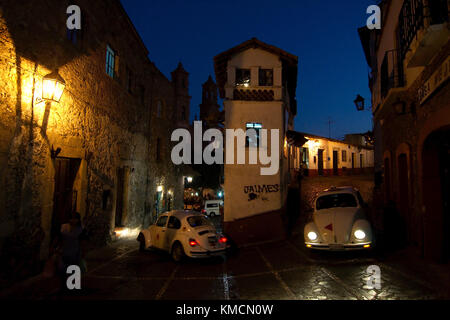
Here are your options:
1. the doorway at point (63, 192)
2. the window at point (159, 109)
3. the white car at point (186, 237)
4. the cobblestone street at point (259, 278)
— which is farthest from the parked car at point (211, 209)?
the doorway at point (63, 192)

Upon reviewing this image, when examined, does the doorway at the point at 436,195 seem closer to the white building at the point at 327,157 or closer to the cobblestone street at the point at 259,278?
the cobblestone street at the point at 259,278

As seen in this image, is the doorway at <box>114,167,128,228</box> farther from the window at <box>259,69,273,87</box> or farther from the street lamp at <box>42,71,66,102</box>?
the window at <box>259,69,273,87</box>

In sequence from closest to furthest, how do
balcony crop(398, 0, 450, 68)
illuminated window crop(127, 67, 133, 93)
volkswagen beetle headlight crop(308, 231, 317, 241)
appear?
balcony crop(398, 0, 450, 68)
volkswagen beetle headlight crop(308, 231, 317, 241)
illuminated window crop(127, 67, 133, 93)

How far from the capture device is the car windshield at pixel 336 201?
9422 millimetres

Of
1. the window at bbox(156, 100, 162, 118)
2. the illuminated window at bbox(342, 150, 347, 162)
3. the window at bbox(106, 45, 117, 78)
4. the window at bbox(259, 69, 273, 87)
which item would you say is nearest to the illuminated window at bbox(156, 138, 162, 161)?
the window at bbox(156, 100, 162, 118)

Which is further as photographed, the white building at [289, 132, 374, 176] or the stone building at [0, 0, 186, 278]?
the white building at [289, 132, 374, 176]

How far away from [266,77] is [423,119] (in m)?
7.70

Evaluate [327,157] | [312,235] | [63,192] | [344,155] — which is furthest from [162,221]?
[344,155]

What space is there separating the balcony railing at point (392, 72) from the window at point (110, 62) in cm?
1090

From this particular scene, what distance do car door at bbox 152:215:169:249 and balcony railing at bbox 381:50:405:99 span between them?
9116mm

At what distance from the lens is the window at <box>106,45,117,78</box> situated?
464 inches

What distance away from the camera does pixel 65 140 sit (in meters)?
8.59

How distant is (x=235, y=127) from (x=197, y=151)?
31.5 meters

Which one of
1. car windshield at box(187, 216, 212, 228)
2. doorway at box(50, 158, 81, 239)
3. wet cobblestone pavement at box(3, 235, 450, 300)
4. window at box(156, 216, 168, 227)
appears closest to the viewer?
wet cobblestone pavement at box(3, 235, 450, 300)
